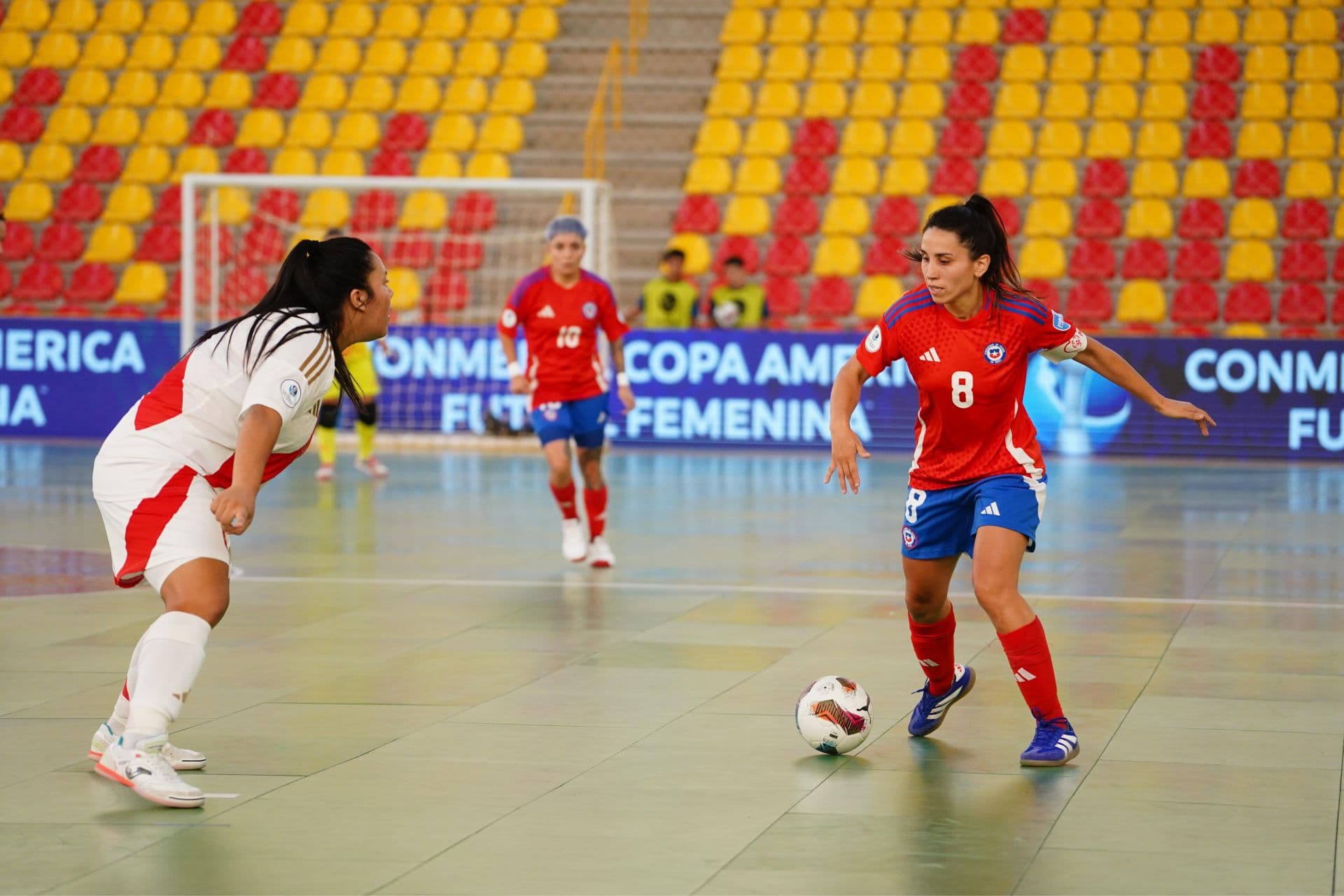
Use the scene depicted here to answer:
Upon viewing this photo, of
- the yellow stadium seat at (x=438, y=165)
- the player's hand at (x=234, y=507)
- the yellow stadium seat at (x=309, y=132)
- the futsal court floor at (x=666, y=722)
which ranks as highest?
the yellow stadium seat at (x=309, y=132)

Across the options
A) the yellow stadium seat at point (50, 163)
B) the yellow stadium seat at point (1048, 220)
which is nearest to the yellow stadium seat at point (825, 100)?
the yellow stadium seat at point (1048, 220)

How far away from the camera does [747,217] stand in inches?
956

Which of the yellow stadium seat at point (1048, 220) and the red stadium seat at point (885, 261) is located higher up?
the yellow stadium seat at point (1048, 220)

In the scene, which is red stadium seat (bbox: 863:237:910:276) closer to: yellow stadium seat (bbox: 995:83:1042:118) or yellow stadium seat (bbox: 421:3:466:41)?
yellow stadium seat (bbox: 995:83:1042:118)

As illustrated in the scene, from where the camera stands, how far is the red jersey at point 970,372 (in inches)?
250

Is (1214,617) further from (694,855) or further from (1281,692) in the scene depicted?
(694,855)

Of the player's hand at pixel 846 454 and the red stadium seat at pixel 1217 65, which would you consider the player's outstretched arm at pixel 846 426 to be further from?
the red stadium seat at pixel 1217 65

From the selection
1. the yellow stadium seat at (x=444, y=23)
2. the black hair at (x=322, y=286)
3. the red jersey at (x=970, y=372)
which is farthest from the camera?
the yellow stadium seat at (x=444, y=23)

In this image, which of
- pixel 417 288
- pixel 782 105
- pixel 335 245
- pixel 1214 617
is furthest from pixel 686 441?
pixel 335 245

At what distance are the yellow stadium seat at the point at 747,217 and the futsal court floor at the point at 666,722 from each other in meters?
11.1

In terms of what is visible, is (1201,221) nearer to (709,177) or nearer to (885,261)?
(885,261)

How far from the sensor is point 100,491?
18.8 ft

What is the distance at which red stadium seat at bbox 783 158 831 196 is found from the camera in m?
24.5

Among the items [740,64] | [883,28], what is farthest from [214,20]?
[883,28]
